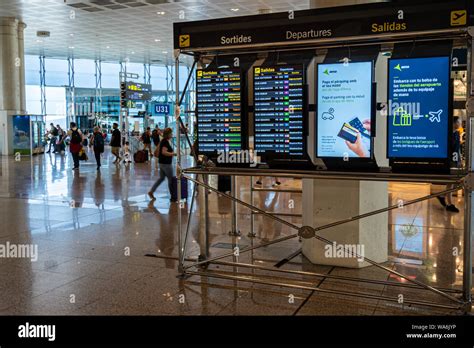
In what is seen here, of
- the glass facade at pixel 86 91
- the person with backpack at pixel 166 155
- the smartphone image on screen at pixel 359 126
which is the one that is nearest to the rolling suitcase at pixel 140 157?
the glass facade at pixel 86 91

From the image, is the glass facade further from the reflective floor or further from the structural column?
the reflective floor

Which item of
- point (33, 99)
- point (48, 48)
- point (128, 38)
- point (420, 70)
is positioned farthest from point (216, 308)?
point (33, 99)

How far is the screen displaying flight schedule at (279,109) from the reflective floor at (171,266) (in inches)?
60.5

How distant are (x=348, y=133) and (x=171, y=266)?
9.13 feet

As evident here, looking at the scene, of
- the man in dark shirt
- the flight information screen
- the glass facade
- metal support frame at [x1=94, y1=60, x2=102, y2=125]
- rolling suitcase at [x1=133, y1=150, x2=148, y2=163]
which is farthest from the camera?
metal support frame at [x1=94, y1=60, x2=102, y2=125]

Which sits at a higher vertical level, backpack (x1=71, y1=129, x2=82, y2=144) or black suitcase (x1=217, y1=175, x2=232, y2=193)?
backpack (x1=71, y1=129, x2=82, y2=144)

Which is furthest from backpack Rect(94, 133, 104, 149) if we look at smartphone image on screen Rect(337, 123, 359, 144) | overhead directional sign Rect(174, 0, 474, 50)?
smartphone image on screen Rect(337, 123, 359, 144)

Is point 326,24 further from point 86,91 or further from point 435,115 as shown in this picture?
point 86,91

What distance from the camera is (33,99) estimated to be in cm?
3650

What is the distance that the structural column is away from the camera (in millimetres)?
24953

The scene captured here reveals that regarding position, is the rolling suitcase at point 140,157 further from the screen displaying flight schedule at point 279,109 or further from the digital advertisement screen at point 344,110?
the digital advertisement screen at point 344,110

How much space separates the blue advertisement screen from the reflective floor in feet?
5.02
